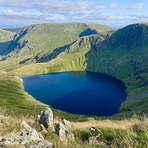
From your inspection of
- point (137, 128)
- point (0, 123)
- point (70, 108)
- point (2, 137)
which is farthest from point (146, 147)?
point (70, 108)

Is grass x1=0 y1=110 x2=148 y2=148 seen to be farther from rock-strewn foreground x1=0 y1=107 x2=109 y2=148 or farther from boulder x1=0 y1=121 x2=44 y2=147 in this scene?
boulder x1=0 y1=121 x2=44 y2=147

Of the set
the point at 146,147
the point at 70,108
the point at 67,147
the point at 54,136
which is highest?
the point at 146,147

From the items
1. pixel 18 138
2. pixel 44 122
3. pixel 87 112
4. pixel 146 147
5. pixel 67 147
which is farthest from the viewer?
pixel 87 112

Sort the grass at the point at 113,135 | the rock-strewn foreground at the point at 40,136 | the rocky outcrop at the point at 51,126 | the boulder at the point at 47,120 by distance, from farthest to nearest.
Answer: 1. the boulder at the point at 47,120
2. the rocky outcrop at the point at 51,126
3. the rock-strewn foreground at the point at 40,136
4. the grass at the point at 113,135

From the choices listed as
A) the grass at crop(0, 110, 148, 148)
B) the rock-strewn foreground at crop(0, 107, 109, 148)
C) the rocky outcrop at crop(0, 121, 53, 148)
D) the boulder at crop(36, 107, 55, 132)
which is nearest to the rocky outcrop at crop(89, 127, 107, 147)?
the rock-strewn foreground at crop(0, 107, 109, 148)

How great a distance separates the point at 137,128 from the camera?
40.3 feet

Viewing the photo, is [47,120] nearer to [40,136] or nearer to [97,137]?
[40,136]

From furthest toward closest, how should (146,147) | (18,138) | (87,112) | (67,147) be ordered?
1. (87,112)
2. (18,138)
3. (67,147)
4. (146,147)

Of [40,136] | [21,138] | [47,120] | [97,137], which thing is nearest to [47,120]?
[47,120]

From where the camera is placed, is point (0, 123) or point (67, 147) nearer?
point (67, 147)

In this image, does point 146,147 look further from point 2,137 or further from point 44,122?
point 44,122

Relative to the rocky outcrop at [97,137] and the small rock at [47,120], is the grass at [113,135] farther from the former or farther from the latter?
the small rock at [47,120]

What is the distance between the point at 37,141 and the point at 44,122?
→ 4.03 meters

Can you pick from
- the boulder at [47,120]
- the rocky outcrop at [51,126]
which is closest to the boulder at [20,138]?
the rocky outcrop at [51,126]
